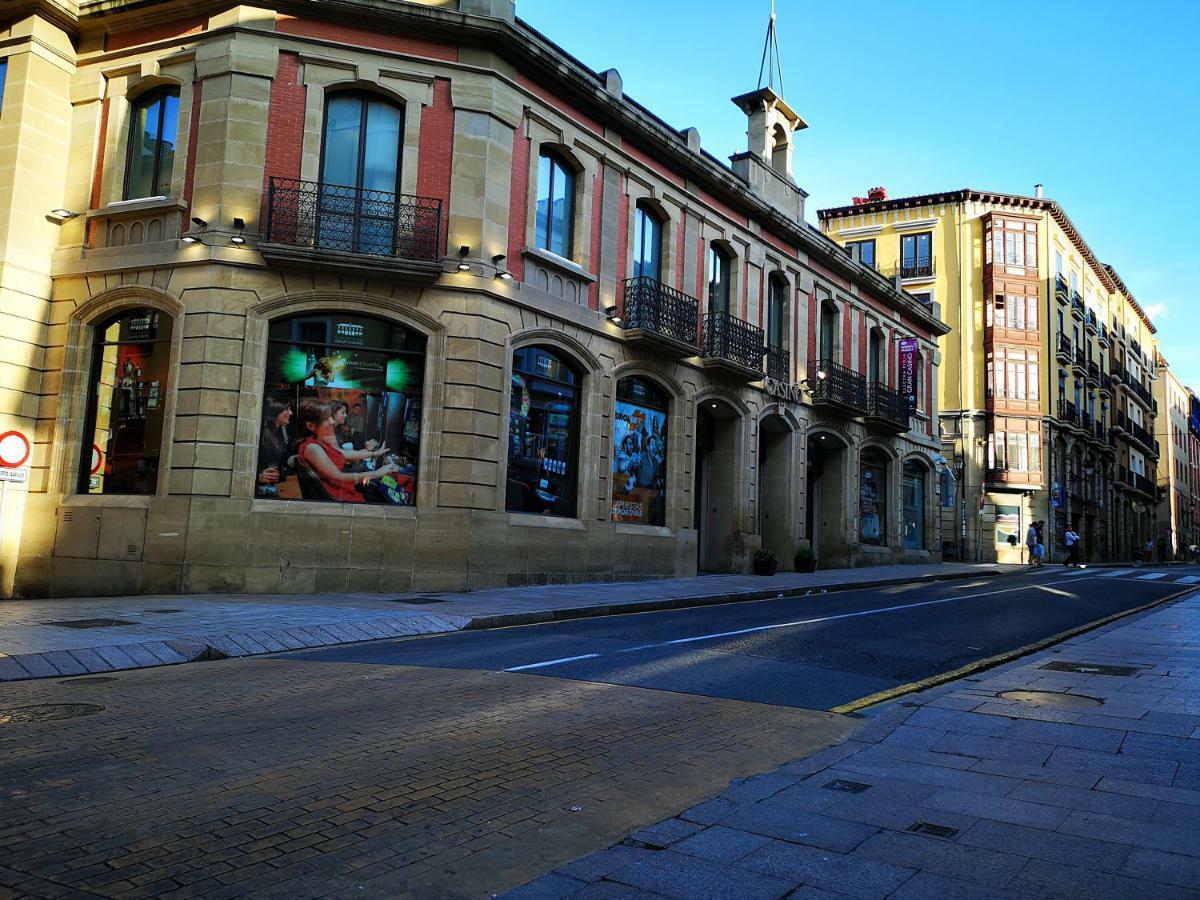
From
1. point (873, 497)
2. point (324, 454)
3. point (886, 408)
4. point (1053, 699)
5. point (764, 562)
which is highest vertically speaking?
point (886, 408)

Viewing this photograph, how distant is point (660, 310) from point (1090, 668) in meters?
13.7

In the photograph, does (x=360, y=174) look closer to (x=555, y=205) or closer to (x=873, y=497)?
(x=555, y=205)

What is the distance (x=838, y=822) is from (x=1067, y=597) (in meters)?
16.9

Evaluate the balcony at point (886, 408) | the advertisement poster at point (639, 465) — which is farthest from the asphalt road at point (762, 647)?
the balcony at point (886, 408)

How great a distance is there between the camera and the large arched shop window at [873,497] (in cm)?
3238

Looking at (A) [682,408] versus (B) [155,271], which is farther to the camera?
(A) [682,408]

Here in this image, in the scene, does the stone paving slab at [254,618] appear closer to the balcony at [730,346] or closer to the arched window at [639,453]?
the arched window at [639,453]

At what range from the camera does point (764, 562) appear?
80.5 feet

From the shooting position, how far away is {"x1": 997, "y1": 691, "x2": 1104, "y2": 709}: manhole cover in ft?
23.7

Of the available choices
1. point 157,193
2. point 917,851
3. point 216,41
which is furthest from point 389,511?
point 917,851

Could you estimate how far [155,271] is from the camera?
54.4 ft

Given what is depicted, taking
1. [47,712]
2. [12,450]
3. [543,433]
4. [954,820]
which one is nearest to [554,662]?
[47,712]

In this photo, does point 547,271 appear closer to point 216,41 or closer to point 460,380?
point 460,380

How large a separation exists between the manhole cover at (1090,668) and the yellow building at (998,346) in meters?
38.9
